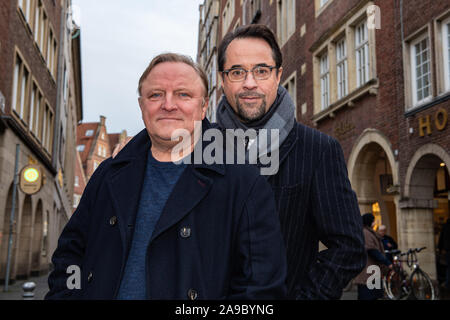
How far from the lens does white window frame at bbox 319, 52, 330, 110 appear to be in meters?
17.7

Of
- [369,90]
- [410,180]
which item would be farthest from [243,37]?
[369,90]

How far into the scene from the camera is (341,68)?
55.0ft

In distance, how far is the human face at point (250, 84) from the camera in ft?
7.47

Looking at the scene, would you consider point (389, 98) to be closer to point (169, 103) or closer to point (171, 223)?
point (169, 103)

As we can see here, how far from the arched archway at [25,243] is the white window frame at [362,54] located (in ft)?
40.2

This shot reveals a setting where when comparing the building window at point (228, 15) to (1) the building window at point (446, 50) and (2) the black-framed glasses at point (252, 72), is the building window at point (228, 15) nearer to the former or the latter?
(1) the building window at point (446, 50)

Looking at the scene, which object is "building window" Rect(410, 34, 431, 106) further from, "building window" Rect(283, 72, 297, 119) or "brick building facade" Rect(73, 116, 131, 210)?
"brick building facade" Rect(73, 116, 131, 210)

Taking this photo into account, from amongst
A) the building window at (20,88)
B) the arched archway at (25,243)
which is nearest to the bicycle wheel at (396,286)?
the building window at (20,88)

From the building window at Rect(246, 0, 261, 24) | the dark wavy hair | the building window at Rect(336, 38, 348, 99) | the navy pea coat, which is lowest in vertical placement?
the navy pea coat

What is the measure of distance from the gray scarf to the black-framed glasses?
0.12 meters

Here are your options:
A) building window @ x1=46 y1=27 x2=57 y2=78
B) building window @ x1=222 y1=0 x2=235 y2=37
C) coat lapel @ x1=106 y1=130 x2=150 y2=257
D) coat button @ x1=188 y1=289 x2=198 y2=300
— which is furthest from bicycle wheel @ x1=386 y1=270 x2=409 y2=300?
building window @ x1=222 y1=0 x2=235 y2=37

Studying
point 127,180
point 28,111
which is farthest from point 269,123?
point 28,111
